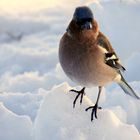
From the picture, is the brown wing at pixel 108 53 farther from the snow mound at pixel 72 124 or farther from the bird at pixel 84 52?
the snow mound at pixel 72 124

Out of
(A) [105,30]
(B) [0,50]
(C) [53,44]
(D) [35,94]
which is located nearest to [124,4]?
(A) [105,30]

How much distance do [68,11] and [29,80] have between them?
2626 mm

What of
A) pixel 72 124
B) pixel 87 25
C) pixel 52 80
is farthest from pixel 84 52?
pixel 52 80

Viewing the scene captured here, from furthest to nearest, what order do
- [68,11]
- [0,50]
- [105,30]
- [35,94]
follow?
[68,11] < [0,50] < [105,30] < [35,94]

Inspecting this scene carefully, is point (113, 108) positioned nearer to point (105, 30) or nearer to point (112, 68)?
point (112, 68)

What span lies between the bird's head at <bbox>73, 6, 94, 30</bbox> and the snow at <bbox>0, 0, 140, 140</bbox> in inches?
18.3

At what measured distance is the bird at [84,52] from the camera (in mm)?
3443

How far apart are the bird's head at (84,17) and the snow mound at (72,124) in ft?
1.54

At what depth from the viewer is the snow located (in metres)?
3.62

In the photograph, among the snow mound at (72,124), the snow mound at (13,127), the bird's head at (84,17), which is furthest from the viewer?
the snow mound at (13,127)

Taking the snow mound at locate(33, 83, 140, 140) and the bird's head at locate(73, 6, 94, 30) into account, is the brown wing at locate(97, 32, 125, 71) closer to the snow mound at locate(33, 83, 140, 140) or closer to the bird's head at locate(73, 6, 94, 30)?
the bird's head at locate(73, 6, 94, 30)

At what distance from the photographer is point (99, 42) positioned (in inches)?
142

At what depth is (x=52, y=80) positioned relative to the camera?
5.95 meters

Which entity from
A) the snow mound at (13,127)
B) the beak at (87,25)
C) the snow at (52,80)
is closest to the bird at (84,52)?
the beak at (87,25)
